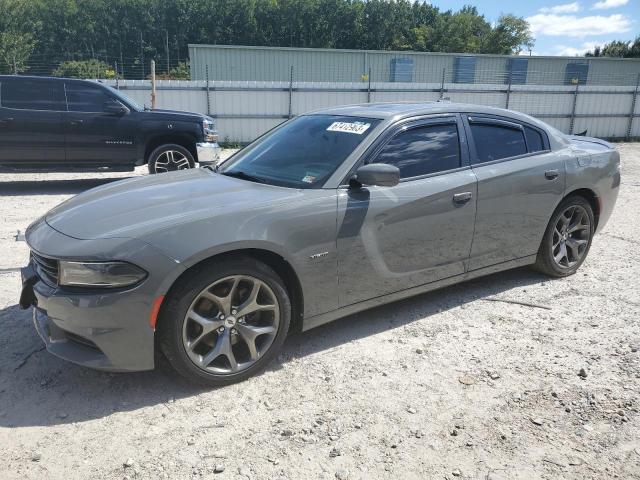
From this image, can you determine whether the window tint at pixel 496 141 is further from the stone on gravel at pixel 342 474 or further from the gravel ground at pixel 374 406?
the stone on gravel at pixel 342 474

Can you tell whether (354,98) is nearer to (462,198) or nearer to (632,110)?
(632,110)

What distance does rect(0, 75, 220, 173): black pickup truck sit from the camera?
850 cm

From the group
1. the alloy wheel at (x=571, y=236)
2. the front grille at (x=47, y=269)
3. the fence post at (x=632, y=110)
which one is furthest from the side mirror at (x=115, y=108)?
the fence post at (x=632, y=110)

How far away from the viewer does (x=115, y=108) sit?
8961mm

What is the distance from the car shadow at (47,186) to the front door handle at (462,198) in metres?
7.16

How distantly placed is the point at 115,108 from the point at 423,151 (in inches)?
267

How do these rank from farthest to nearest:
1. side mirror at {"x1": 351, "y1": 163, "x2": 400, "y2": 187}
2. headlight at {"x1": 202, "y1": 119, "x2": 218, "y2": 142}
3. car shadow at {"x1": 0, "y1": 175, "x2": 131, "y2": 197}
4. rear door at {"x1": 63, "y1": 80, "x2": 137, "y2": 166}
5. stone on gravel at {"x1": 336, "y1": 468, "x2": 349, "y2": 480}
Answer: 1. headlight at {"x1": 202, "y1": 119, "x2": 218, "y2": 142}
2. car shadow at {"x1": 0, "y1": 175, "x2": 131, "y2": 197}
3. rear door at {"x1": 63, "y1": 80, "x2": 137, "y2": 166}
4. side mirror at {"x1": 351, "y1": 163, "x2": 400, "y2": 187}
5. stone on gravel at {"x1": 336, "y1": 468, "x2": 349, "y2": 480}

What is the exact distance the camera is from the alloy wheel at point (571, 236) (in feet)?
15.4

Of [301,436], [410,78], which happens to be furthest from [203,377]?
[410,78]

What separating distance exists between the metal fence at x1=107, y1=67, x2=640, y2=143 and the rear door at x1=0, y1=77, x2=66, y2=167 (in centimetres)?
757

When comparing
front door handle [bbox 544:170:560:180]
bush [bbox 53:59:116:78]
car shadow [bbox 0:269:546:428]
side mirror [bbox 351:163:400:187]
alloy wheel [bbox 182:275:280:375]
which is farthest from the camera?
bush [bbox 53:59:116:78]

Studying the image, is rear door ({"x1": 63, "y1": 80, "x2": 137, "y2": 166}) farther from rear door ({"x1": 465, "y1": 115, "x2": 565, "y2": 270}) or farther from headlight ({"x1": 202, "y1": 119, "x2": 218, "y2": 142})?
rear door ({"x1": 465, "y1": 115, "x2": 565, "y2": 270})

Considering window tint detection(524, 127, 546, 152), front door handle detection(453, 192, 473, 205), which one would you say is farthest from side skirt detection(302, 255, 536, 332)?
window tint detection(524, 127, 546, 152)

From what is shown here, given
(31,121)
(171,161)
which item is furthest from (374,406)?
(31,121)
